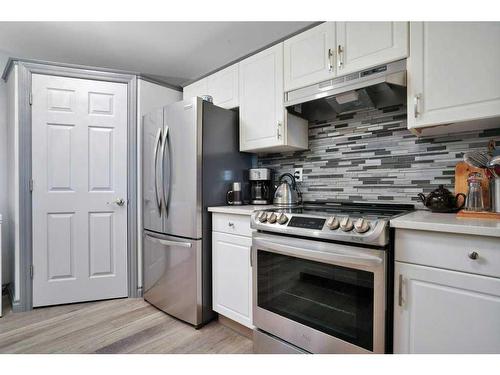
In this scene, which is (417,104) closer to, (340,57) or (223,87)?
(340,57)

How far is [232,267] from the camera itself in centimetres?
184

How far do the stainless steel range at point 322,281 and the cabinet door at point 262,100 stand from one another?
69 cm

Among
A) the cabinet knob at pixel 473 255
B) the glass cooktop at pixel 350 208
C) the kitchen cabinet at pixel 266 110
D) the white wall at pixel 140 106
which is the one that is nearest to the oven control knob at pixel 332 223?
the glass cooktop at pixel 350 208

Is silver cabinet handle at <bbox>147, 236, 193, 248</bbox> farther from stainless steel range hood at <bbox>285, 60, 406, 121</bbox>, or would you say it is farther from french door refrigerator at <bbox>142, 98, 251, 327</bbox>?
stainless steel range hood at <bbox>285, 60, 406, 121</bbox>

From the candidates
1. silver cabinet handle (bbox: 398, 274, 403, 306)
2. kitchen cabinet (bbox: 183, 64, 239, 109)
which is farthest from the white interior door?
silver cabinet handle (bbox: 398, 274, 403, 306)

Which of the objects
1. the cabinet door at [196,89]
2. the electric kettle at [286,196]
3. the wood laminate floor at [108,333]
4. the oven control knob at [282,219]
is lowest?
the wood laminate floor at [108,333]

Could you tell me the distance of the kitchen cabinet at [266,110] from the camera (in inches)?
75.8

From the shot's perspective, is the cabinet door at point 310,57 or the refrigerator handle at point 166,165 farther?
the refrigerator handle at point 166,165

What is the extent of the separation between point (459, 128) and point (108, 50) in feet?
9.19

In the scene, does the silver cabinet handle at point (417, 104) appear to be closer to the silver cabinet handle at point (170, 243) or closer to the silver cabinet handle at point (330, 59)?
the silver cabinet handle at point (330, 59)

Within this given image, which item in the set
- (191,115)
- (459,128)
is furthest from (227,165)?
(459,128)

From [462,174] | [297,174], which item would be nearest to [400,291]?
[462,174]

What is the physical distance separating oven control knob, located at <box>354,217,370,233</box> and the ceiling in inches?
64.6

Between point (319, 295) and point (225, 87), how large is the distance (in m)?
1.80
